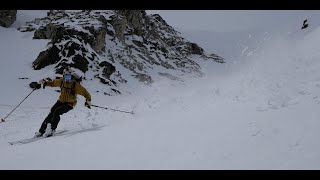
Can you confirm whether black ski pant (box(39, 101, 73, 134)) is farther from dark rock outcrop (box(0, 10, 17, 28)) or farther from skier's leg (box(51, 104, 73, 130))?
dark rock outcrop (box(0, 10, 17, 28))

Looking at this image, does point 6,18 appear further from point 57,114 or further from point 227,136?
point 227,136

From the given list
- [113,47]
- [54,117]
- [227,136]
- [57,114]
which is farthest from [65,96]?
[113,47]

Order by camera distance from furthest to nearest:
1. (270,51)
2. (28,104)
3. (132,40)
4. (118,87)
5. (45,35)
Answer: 1. (132,40)
2. (45,35)
3. (118,87)
4. (28,104)
5. (270,51)

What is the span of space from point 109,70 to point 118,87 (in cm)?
191

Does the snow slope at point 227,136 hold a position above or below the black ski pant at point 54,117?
above

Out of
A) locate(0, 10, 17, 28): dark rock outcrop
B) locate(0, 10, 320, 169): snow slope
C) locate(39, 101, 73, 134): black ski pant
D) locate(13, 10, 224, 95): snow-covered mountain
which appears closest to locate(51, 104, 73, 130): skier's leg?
locate(39, 101, 73, 134): black ski pant

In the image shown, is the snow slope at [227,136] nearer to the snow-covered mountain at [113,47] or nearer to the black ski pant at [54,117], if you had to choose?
the black ski pant at [54,117]

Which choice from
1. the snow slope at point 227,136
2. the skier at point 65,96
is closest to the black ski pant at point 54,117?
the skier at point 65,96

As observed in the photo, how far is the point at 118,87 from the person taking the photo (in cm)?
3134

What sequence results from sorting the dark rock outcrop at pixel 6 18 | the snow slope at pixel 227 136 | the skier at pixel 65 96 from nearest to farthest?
1. the snow slope at pixel 227 136
2. the skier at pixel 65 96
3. the dark rock outcrop at pixel 6 18

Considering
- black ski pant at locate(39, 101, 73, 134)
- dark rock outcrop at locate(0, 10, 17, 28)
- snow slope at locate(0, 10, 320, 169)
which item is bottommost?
black ski pant at locate(39, 101, 73, 134)

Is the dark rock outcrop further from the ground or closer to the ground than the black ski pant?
further from the ground
